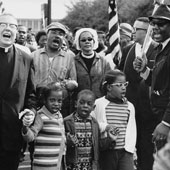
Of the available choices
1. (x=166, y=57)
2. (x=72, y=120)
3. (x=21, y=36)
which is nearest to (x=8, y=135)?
(x=72, y=120)

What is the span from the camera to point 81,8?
69375 mm

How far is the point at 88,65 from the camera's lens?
766 centimetres

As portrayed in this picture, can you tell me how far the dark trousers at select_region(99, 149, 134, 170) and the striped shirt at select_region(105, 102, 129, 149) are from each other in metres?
0.11

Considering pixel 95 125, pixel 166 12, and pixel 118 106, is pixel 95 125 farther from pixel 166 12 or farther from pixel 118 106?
pixel 166 12

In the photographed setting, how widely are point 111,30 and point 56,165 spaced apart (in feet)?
9.36

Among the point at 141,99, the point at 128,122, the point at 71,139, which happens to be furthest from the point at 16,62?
the point at 141,99

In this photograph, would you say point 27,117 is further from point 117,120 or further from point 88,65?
point 88,65

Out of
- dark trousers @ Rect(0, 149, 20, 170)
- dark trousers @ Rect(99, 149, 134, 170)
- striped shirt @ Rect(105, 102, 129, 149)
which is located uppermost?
striped shirt @ Rect(105, 102, 129, 149)

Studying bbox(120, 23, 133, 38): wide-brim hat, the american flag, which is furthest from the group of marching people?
bbox(120, 23, 133, 38): wide-brim hat

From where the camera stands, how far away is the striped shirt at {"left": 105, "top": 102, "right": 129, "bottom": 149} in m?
6.63

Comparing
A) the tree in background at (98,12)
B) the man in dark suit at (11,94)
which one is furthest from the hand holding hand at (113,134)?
the tree in background at (98,12)

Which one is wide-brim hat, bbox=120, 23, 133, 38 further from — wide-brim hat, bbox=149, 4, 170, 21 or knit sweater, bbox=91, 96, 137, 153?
wide-brim hat, bbox=149, 4, 170, 21

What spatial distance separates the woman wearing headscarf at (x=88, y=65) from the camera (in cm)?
756

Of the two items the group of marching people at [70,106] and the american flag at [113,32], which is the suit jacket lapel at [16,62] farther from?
the american flag at [113,32]
